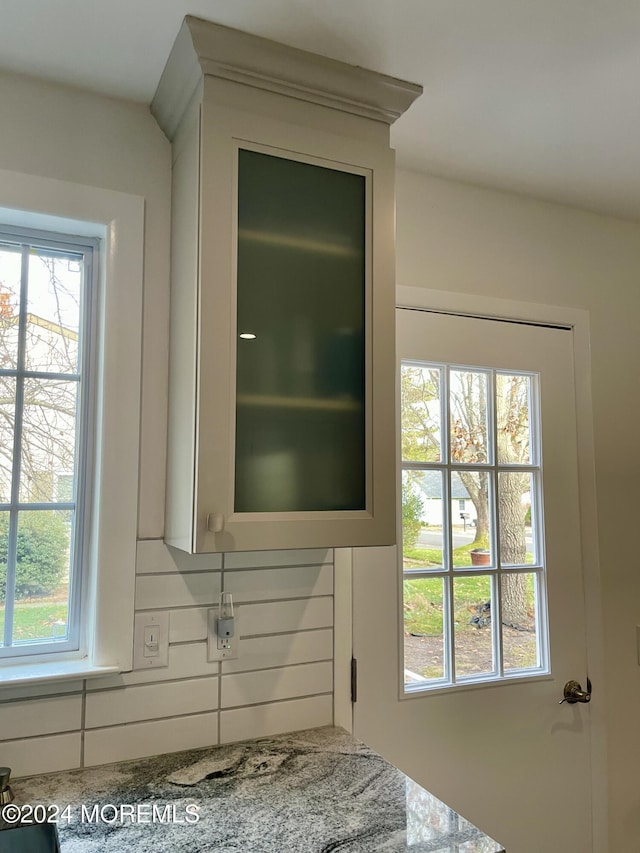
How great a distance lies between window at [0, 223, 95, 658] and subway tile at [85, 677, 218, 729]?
0.47 feet

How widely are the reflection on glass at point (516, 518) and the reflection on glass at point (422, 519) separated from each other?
0.69ft

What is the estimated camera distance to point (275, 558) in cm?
154

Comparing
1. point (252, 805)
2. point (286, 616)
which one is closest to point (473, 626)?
point (286, 616)

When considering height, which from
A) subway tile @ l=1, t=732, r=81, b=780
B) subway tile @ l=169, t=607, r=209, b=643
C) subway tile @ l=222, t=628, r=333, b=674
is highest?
subway tile @ l=169, t=607, r=209, b=643

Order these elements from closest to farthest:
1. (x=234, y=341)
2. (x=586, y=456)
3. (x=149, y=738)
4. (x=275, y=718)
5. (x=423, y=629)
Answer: (x=234, y=341) → (x=149, y=738) → (x=275, y=718) → (x=423, y=629) → (x=586, y=456)

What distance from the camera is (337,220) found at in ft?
4.58

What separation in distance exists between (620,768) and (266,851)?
139 centimetres

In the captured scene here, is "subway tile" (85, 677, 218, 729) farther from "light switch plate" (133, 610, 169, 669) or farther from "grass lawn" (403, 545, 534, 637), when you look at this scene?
"grass lawn" (403, 545, 534, 637)

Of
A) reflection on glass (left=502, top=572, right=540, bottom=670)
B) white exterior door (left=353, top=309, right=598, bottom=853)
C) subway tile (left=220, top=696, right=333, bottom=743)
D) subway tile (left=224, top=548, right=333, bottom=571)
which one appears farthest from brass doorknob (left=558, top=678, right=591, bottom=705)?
subway tile (left=224, top=548, right=333, bottom=571)

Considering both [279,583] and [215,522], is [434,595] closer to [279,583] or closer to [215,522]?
[279,583]

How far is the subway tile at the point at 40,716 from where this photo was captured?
1287 mm

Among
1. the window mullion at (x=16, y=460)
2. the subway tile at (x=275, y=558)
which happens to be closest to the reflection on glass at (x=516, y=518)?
the subway tile at (x=275, y=558)

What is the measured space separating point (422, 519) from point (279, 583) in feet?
1.52

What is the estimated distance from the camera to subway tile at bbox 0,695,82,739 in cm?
129
